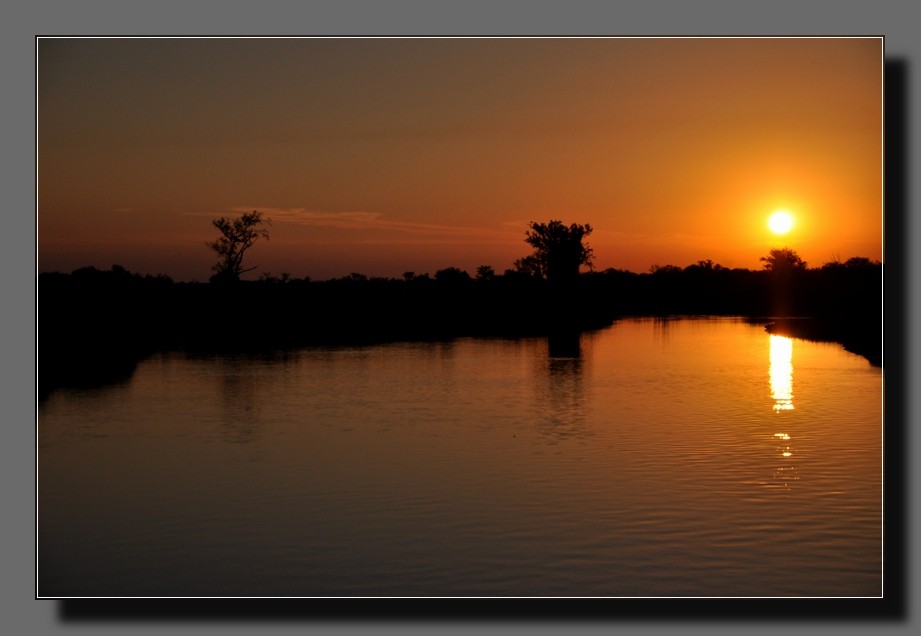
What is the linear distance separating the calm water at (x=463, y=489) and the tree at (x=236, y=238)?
1.98 m

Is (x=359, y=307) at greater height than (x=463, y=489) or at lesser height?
Result: greater

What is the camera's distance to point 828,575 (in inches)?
307

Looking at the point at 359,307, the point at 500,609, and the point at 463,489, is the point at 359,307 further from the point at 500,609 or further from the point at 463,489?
the point at 500,609

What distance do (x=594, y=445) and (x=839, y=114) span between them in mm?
4334

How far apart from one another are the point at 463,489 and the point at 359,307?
42.2 ft

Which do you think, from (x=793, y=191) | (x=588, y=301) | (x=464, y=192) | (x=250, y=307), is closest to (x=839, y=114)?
(x=793, y=191)

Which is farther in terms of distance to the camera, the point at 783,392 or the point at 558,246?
the point at 783,392

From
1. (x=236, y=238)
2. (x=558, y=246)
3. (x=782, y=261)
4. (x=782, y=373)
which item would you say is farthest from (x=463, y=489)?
(x=782, y=373)

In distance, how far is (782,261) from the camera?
17.0 m

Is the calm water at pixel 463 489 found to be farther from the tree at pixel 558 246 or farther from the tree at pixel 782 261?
the tree at pixel 558 246

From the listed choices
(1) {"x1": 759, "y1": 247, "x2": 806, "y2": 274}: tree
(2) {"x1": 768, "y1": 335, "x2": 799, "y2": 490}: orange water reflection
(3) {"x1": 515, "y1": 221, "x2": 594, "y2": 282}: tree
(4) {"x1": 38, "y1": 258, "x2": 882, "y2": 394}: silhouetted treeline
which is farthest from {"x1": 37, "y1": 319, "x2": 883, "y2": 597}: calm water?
(3) {"x1": 515, "y1": 221, "x2": 594, "y2": 282}: tree

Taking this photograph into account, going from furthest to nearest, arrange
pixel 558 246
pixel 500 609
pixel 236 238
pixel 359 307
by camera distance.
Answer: pixel 359 307, pixel 558 246, pixel 236 238, pixel 500 609

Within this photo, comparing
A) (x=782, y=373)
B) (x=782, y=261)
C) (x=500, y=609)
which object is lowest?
(x=500, y=609)

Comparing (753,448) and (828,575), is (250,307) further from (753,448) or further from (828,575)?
(828,575)
